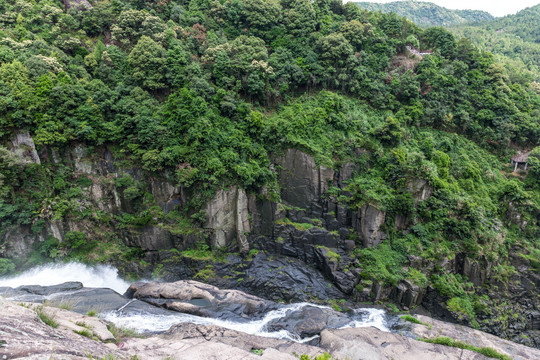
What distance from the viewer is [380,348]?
14781 mm

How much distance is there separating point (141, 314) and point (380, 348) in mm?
13213

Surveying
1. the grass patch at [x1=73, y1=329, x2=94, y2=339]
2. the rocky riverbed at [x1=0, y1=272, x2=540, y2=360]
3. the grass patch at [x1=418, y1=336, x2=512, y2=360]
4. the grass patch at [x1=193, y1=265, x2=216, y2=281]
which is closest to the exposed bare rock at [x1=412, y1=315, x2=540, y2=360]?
the rocky riverbed at [x1=0, y1=272, x2=540, y2=360]

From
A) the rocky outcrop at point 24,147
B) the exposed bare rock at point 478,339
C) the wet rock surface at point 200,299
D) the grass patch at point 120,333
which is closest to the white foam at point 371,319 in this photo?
the exposed bare rock at point 478,339

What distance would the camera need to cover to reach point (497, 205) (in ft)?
85.1

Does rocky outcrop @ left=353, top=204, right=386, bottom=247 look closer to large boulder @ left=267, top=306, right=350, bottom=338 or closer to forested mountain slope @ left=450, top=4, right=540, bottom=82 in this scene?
large boulder @ left=267, top=306, right=350, bottom=338

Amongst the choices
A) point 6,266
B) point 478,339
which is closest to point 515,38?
point 478,339

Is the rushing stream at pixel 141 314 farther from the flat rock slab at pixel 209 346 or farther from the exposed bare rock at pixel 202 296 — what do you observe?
the flat rock slab at pixel 209 346

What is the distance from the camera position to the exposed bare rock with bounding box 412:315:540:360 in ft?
53.8

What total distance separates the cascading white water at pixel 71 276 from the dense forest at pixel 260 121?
0.81 m

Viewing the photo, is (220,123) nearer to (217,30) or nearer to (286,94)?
(286,94)

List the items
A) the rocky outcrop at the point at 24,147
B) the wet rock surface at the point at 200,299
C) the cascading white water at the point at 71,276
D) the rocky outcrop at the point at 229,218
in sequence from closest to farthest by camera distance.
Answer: the wet rock surface at the point at 200,299 < the cascading white water at the point at 71,276 < the rocky outcrop at the point at 24,147 < the rocky outcrop at the point at 229,218

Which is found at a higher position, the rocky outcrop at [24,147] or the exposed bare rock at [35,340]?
the rocky outcrop at [24,147]

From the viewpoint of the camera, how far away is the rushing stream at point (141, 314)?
621 inches

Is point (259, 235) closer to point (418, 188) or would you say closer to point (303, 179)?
point (303, 179)
